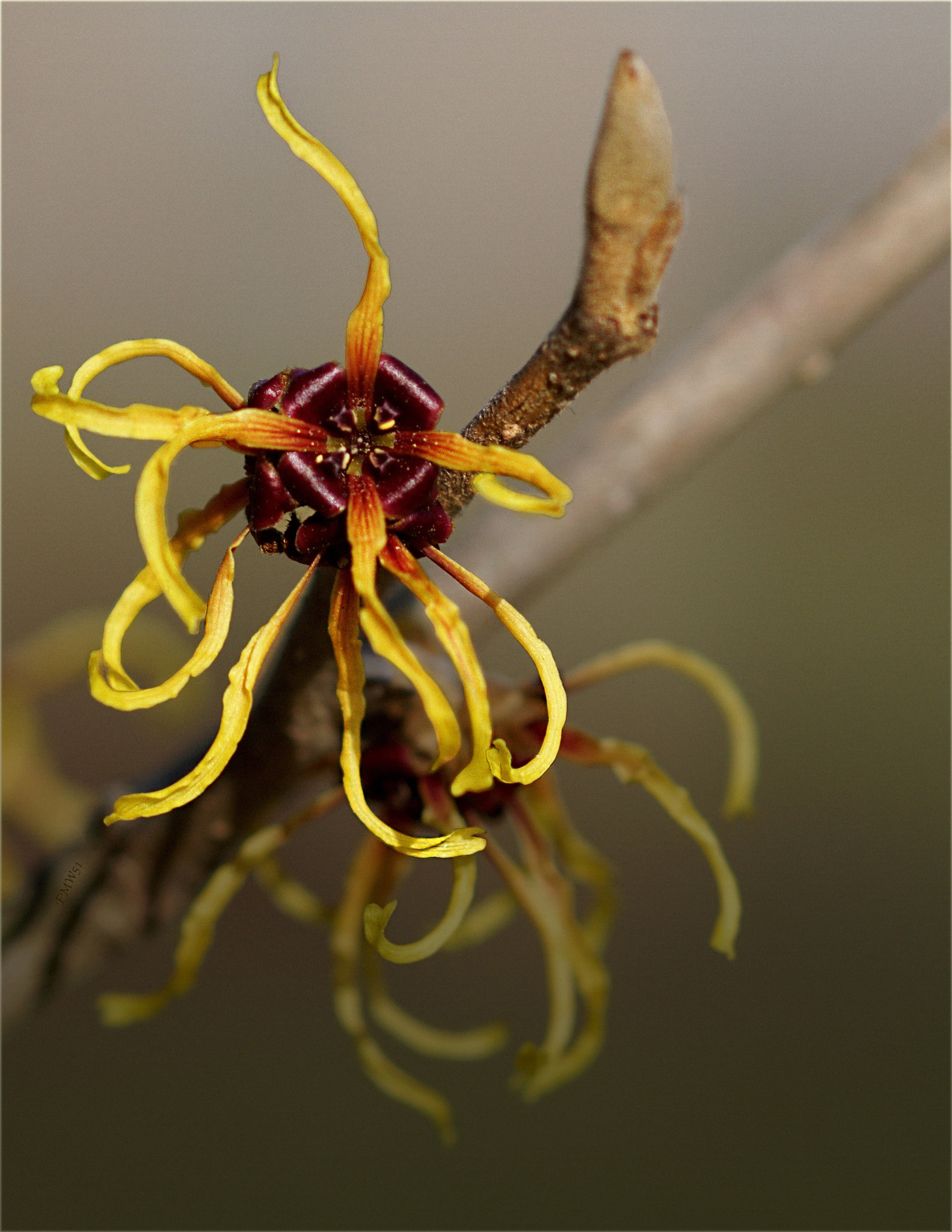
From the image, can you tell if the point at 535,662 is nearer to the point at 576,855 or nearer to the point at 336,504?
the point at 336,504

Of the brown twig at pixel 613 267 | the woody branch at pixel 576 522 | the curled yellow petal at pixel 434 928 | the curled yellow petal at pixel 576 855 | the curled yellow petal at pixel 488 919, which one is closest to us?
the brown twig at pixel 613 267

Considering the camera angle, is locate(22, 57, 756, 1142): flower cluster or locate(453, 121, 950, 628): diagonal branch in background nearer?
locate(22, 57, 756, 1142): flower cluster

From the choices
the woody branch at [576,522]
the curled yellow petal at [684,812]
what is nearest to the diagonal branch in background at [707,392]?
the woody branch at [576,522]

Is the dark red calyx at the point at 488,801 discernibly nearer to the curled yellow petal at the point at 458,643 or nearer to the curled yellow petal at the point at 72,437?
the curled yellow petal at the point at 458,643

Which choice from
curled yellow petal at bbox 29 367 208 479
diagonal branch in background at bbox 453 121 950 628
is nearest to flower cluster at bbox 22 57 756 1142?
curled yellow petal at bbox 29 367 208 479

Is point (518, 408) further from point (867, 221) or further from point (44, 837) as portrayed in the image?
point (44, 837)

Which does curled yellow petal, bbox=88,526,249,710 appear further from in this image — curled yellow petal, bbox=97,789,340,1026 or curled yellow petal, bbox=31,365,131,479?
curled yellow petal, bbox=97,789,340,1026

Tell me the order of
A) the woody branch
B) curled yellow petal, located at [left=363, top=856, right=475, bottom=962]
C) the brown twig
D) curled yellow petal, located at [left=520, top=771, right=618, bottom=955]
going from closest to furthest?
the brown twig → curled yellow petal, located at [left=363, top=856, right=475, bottom=962] → the woody branch → curled yellow petal, located at [left=520, top=771, right=618, bottom=955]
